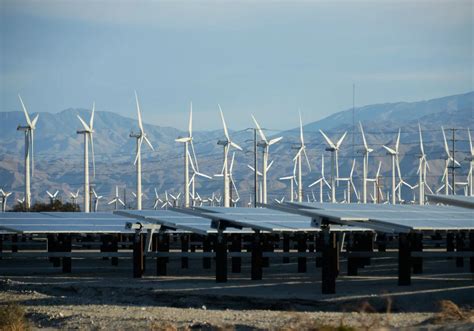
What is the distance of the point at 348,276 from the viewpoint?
41156 millimetres

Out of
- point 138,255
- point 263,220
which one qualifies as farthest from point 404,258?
point 138,255

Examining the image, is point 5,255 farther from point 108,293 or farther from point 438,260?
point 438,260

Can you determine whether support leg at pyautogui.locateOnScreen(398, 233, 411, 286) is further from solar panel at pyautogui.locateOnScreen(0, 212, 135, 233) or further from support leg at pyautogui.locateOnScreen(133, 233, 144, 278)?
solar panel at pyautogui.locateOnScreen(0, 212, 135, 233)

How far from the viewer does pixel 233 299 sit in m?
32.3

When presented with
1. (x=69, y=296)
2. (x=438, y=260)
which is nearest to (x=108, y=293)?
(x=69, y=296)

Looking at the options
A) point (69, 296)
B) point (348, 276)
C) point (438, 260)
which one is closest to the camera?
point (69, 296)

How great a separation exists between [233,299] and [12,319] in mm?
9242

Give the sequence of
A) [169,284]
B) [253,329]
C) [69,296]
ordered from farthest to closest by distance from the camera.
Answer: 1. [169,284]
2. [69,296]
3. [253,329]

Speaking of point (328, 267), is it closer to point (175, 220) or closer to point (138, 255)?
point (138, 255)

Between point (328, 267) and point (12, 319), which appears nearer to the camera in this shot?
point (12, 319)

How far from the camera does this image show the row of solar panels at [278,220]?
111 feet

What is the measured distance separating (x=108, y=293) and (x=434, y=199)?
32.7ft

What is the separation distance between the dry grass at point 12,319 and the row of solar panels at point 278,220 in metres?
9.97

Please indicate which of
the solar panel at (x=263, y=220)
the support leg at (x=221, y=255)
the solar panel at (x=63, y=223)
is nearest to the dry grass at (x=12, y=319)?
the solar panel at (x=263, y=220)
